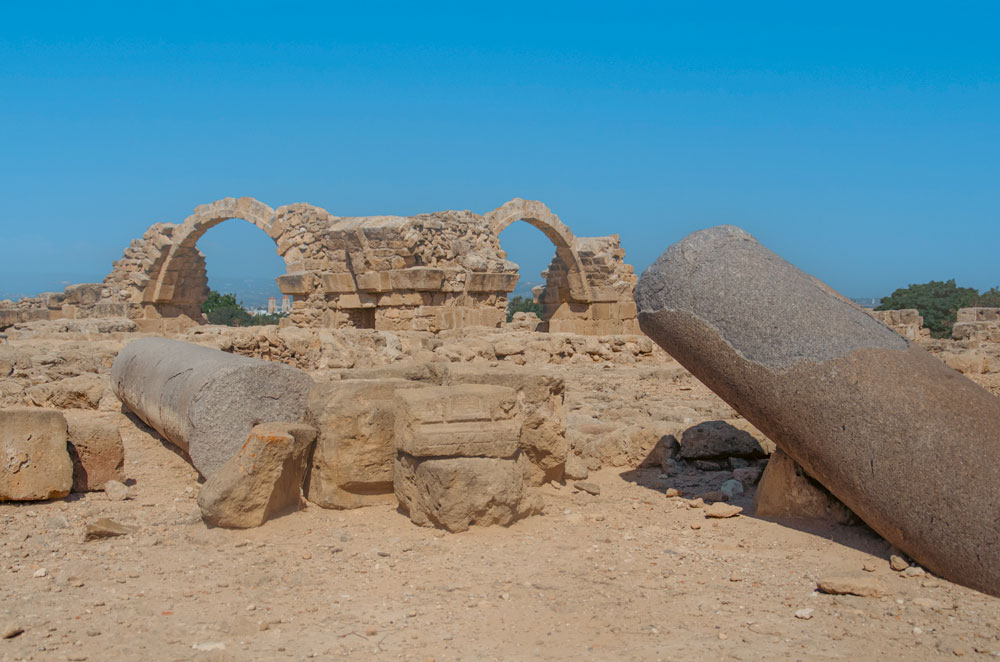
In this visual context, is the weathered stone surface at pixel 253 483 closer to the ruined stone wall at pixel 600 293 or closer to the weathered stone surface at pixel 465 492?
the weathered stone surface at pixel 465 492

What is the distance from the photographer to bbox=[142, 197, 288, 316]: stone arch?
49.5 ft

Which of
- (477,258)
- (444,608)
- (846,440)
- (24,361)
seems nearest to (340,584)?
(444,608)

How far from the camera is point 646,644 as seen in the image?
296 cm

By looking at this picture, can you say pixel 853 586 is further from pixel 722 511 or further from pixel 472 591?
pixel 472 591

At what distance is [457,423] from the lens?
4367 millimetres

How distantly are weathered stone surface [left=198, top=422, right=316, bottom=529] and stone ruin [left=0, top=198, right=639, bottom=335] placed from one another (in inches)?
312

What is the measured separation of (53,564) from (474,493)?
1.97 m

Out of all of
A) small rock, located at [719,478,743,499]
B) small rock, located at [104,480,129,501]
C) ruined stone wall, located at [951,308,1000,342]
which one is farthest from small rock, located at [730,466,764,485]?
ruined stone wall, located at [951,308,1000,342]

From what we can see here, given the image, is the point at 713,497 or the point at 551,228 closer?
the point at 713,497

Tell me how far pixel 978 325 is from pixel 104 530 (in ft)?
53.6

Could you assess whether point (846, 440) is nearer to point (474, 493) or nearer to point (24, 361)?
point (474, 493)

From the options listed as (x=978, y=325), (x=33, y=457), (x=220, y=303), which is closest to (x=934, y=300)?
(x=978, y=325)

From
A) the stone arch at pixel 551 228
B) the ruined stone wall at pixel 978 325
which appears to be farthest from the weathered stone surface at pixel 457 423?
the ruined stone wall at pixel 978 325

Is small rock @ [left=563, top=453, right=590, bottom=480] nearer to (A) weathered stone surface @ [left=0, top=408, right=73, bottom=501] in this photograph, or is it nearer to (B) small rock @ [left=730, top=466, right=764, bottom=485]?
(B) small rock @ [left=730, top=466, right=764, bottom=485]
